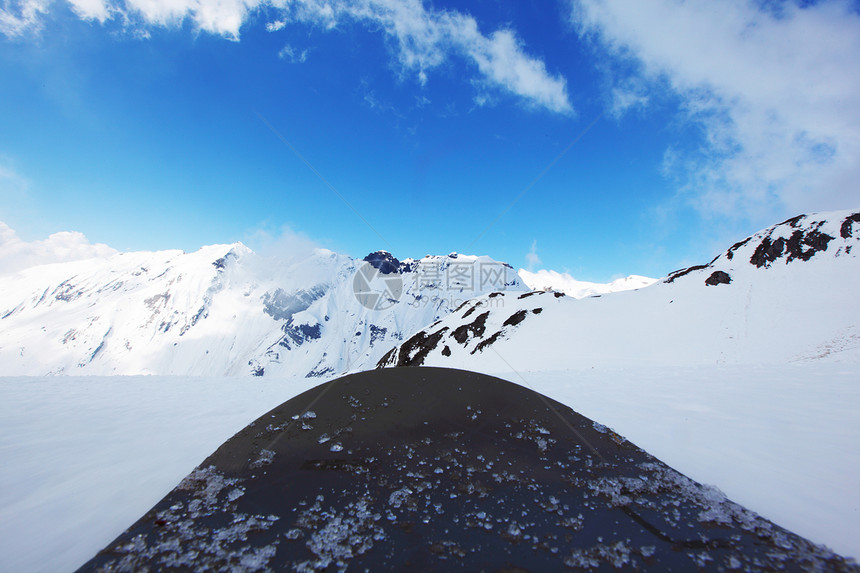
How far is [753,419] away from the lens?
5922 mm

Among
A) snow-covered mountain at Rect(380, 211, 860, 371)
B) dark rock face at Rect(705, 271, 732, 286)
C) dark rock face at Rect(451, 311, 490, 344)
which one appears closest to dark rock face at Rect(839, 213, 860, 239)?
snow-covered mountain at Rect(380, 211, 860, 371)

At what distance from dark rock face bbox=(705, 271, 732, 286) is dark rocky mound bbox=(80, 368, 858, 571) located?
42.4 m

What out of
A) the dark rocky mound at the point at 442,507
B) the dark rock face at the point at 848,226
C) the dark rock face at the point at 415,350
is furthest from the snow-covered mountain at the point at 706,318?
the dark rocky mound at the point at 442,507

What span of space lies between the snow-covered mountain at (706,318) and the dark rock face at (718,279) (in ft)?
0.32

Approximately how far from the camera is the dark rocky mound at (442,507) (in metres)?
2.68

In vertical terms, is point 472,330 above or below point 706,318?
below

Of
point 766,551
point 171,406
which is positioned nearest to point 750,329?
point 766,551

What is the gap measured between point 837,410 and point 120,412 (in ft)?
47.6

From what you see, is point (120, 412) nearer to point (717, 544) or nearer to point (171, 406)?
point (171, 406)

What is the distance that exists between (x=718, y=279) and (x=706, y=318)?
919 cm

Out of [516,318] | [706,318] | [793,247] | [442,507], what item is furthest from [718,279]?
[442,507]

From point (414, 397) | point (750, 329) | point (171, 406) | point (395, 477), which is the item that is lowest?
point (171, 406)

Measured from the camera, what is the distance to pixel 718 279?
121 ft

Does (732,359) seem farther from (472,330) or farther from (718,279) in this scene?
(472,330)
